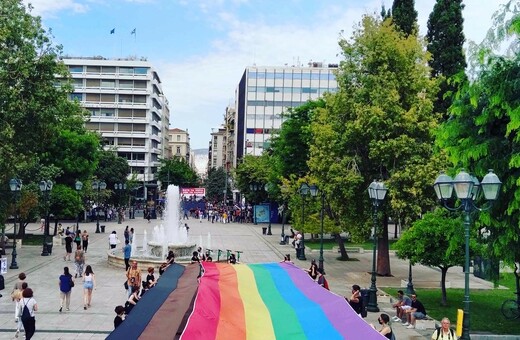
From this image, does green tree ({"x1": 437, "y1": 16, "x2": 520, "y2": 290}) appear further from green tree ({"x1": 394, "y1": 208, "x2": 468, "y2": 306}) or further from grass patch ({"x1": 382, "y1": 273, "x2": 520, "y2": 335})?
green tree ({"x1": 394, "y1": 208, "x2": 468, "y2": 306})

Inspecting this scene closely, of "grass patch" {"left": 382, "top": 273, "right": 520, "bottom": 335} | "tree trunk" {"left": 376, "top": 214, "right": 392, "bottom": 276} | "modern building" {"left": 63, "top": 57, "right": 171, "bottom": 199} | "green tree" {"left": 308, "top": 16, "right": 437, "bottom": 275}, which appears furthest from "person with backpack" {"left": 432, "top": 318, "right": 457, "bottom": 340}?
"modern building" {"left": 63, "top": 57, "right": 171, "bottom": 199}

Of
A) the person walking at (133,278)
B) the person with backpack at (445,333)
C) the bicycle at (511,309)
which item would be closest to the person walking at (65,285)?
the person walking at (133,278)

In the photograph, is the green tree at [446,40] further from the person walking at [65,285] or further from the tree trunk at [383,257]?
the person walking at [65,285]

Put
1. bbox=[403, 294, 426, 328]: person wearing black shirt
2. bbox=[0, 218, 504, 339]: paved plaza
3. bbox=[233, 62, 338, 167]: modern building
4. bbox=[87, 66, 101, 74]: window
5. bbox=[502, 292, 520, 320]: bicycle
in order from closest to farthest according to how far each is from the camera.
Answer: bbox=[0, 218, 504, 339]: paved plaza < bbox=[403, 294, 426, 328]: person wearing black shirt < bbox=[502, 292, 520, 320]: bicycle < bbox=[87, 66, 101, 74]: window < bbox=[233, 62, 338, 167]: modern building

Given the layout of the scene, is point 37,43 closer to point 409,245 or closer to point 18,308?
point 18,308

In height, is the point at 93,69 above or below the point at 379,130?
above

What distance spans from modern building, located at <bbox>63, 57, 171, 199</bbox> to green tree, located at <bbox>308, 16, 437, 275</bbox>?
248 ft

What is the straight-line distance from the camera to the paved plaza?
661 inches

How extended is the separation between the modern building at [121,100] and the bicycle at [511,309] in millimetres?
85822

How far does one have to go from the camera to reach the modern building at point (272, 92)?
343 feet

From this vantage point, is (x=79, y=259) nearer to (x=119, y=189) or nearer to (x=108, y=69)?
(x=119, y=189)

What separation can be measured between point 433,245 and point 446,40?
19551 mm

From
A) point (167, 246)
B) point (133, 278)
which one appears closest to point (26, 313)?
point (133, 278)

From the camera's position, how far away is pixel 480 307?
21.9 meters
